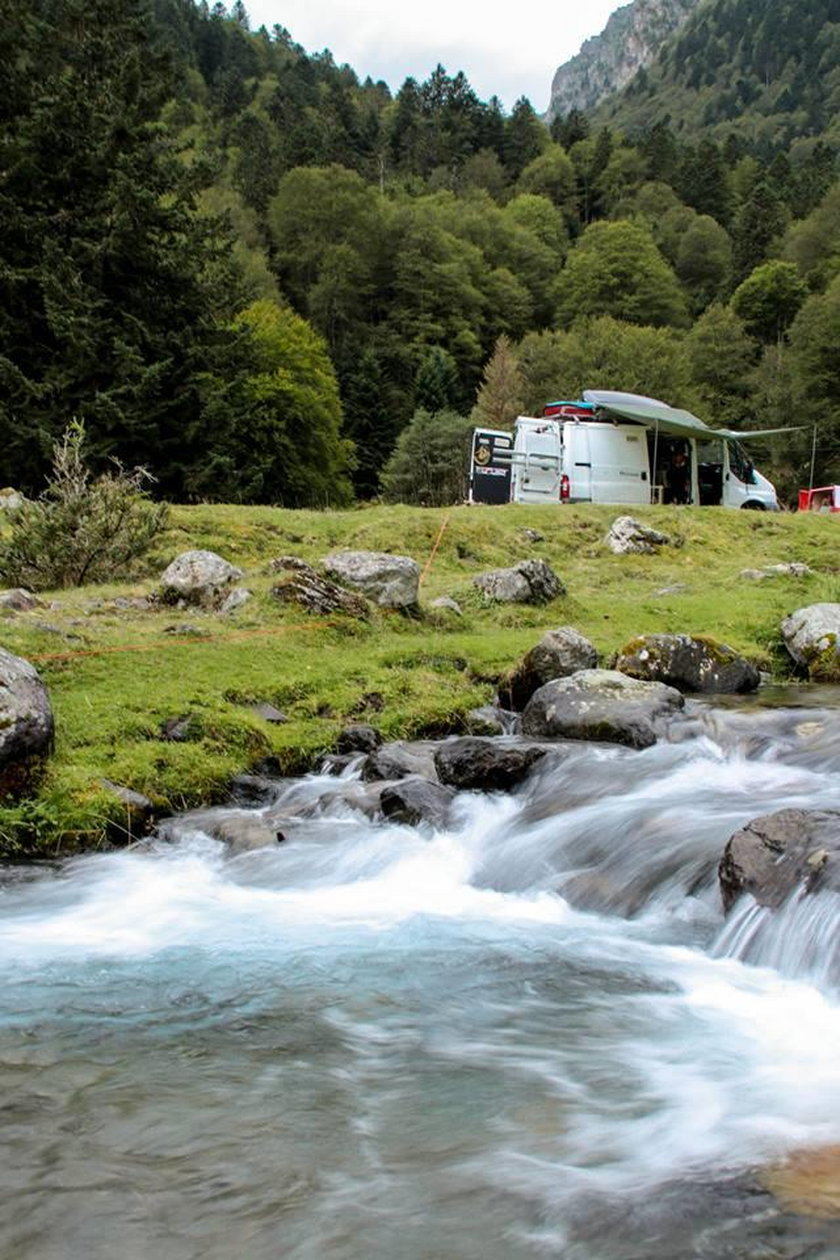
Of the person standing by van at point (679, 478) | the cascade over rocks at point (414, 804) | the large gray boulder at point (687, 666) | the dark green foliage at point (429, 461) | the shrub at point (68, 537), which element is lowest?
the cascade over rocks at point (414, 804)

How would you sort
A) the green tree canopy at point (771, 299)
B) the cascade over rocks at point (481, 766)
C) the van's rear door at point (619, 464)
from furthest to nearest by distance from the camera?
the green tree canopy at point (771, 299) → the van's rear door at point (619, 464) → the cascade over rocks at point (481, 766)

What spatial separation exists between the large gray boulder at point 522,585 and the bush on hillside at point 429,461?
37868 mm

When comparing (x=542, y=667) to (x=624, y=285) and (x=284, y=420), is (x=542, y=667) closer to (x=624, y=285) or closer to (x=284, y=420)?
(x=284, y=420)

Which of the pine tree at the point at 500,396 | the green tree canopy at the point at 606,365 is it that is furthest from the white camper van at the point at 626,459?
the green tree canopy at the point at 606,365

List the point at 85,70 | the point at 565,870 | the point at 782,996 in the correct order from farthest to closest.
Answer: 1. the point at 85,70
2. the point at 565,870
3. the point at 782,996

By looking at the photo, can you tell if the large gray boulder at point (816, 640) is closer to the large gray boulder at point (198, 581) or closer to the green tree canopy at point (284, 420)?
the large gray boulder at point (198, 581)

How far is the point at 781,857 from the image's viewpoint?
646cm

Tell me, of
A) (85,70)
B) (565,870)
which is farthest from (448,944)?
(85,70)

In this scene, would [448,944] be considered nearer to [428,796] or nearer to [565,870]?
[565,870]

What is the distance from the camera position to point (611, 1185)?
372cm

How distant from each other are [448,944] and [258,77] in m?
158

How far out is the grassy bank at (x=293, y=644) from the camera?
920 cm

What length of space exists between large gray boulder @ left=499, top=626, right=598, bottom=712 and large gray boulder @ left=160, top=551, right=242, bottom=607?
4.87 m

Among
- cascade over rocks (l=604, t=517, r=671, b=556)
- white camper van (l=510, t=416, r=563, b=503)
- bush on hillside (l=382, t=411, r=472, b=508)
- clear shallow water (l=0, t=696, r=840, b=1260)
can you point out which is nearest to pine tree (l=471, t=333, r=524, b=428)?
bush on hillside (l=382, t=411, r=472, b=508)
